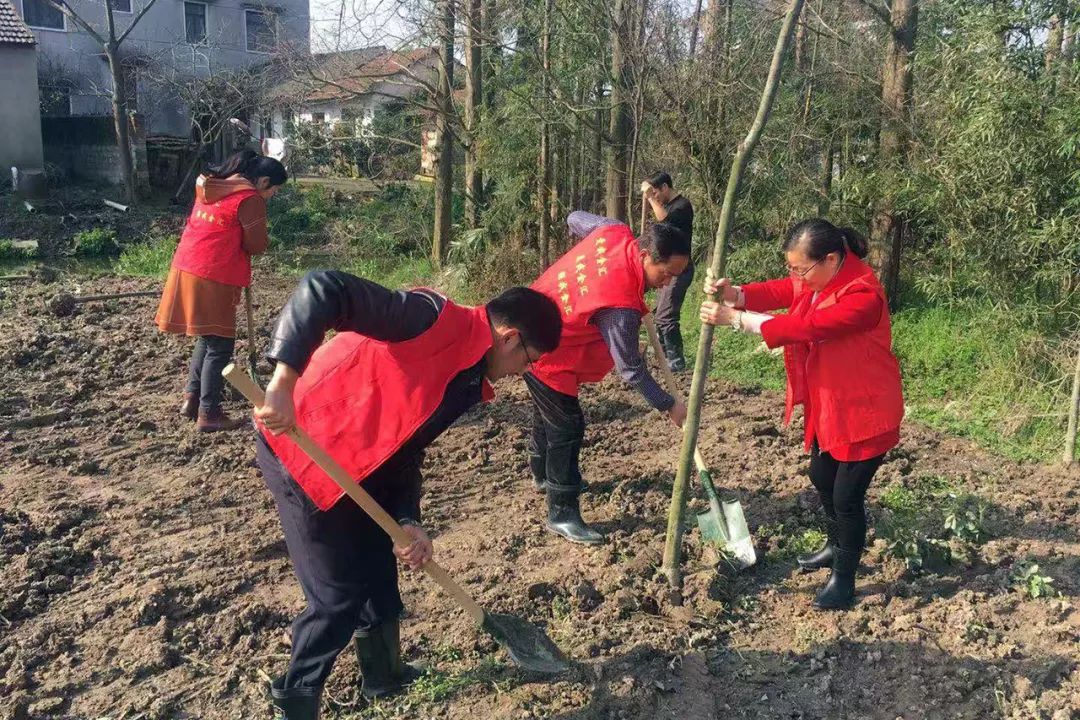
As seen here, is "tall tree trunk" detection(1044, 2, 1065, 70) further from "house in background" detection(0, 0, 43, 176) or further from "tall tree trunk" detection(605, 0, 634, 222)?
"house in background" detection(0, 0, 43, 176)

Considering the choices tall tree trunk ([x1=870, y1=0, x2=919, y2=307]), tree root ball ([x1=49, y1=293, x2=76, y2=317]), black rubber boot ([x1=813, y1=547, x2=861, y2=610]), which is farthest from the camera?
tree root ball ([x1=49, y1=293, x2=76, y2=317])

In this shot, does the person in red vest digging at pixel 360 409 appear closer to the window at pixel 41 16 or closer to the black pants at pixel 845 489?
the black pants at pixel 845 489

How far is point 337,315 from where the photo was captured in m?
2.31

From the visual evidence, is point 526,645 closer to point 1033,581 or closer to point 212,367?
point 1033,581

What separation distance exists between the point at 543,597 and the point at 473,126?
7816 millimetres

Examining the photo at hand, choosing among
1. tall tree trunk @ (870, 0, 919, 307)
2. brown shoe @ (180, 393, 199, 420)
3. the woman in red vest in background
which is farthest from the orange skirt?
tall tree trunk @ (870, 0, 919, 307)

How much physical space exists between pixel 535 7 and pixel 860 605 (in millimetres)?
7113

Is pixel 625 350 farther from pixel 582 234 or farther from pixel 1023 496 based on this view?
pixel 1023 496

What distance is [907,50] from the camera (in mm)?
A: 7812

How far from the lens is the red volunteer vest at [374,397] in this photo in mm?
2453

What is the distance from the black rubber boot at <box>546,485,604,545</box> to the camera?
4289 mm

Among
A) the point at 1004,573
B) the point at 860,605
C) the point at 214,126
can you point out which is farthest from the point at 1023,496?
the point at 214,126

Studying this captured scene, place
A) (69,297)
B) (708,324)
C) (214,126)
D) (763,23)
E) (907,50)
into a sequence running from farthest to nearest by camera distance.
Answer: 1. (214,126)
2. (69,297)
3. (763,23)
4. (907,50)
5. (708,324)

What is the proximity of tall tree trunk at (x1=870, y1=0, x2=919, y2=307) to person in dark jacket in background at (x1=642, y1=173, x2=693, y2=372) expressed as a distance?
187cm
